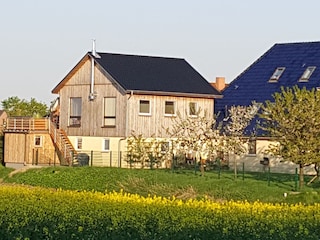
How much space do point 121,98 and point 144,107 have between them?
1676mm

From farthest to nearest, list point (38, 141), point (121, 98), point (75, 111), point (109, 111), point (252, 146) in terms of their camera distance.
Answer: point (75, 111) → point (38, 141) → point (109, 111) → point (121, 98) → point (252, 146)

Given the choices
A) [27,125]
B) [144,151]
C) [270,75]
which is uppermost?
[270,75]

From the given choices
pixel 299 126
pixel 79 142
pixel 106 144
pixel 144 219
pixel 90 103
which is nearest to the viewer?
pixel 144 219

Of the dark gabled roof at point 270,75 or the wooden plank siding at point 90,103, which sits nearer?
the wooden plank siding at point 90,103

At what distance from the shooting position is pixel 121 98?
56344 mm

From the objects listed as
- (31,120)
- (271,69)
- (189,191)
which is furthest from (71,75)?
(189,191)

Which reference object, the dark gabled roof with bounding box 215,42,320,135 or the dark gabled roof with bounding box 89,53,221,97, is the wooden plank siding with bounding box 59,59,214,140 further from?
the dark gabled roof with bounding box 215,42,320,135

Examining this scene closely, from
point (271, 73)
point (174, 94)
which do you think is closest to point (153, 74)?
point (174, 94)

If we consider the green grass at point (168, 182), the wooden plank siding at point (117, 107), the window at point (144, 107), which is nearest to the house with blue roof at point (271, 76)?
the wooden plank siding at point (117, 107)

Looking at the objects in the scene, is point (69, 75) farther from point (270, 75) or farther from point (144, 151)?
point (270, 75)

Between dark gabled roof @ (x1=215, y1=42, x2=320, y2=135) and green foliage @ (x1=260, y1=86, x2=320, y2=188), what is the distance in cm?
1437

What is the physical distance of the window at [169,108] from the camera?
5768cm

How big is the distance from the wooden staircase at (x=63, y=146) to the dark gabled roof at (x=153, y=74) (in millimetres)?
5226

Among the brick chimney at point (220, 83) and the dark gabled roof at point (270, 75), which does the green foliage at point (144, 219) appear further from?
the brick chimney at point (220, 83)
